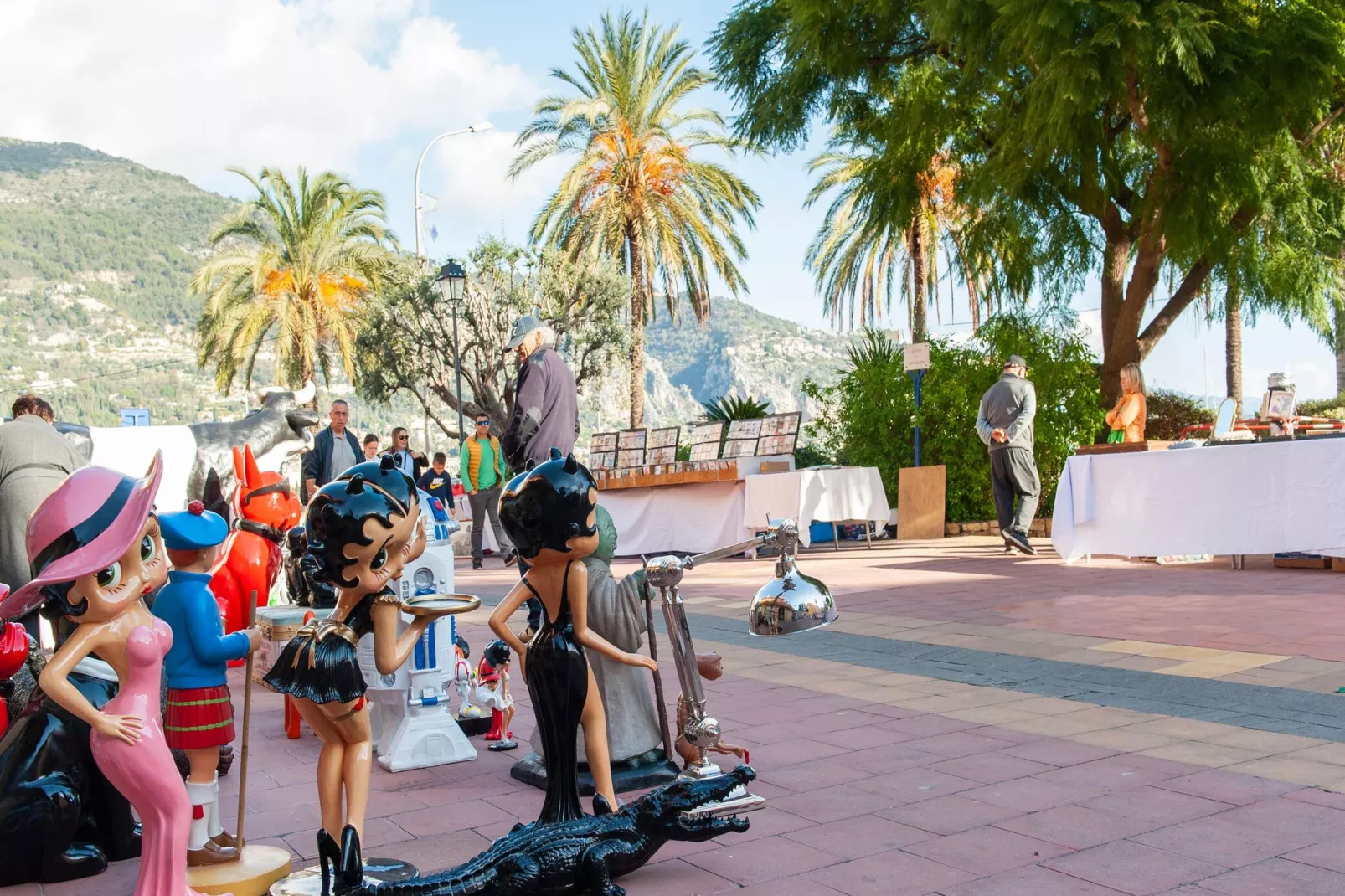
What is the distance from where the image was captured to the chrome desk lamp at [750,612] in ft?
10.8

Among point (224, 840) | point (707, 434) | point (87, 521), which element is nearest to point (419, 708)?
point (224, 840)

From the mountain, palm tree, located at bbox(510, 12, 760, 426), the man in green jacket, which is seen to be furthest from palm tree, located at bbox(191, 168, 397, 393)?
the mountain

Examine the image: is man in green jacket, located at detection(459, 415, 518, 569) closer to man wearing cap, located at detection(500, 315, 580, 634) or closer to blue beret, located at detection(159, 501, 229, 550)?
man wearing cap, located at detection(500, 315, 580, 634)

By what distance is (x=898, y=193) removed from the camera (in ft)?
54.6

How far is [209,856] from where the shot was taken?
324cm

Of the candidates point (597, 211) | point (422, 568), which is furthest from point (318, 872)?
point (597, 211)

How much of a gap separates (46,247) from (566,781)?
129262 millimetres

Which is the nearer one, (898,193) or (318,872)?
(318,872)

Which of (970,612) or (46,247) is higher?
(46,247)

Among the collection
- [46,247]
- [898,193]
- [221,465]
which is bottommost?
[221,465]

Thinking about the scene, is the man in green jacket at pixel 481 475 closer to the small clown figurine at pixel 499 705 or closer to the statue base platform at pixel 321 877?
the small clown figurine at pixel 499 705

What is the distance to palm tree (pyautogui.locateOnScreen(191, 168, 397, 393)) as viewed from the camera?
30.1m

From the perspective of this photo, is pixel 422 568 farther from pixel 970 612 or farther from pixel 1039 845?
pixel 970 612

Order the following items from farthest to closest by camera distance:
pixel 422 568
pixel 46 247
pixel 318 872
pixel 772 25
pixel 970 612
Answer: pixel 46 247 → pixel 772 25 → pixel 970 612 → pixel 422 568 → pixel 318 872
